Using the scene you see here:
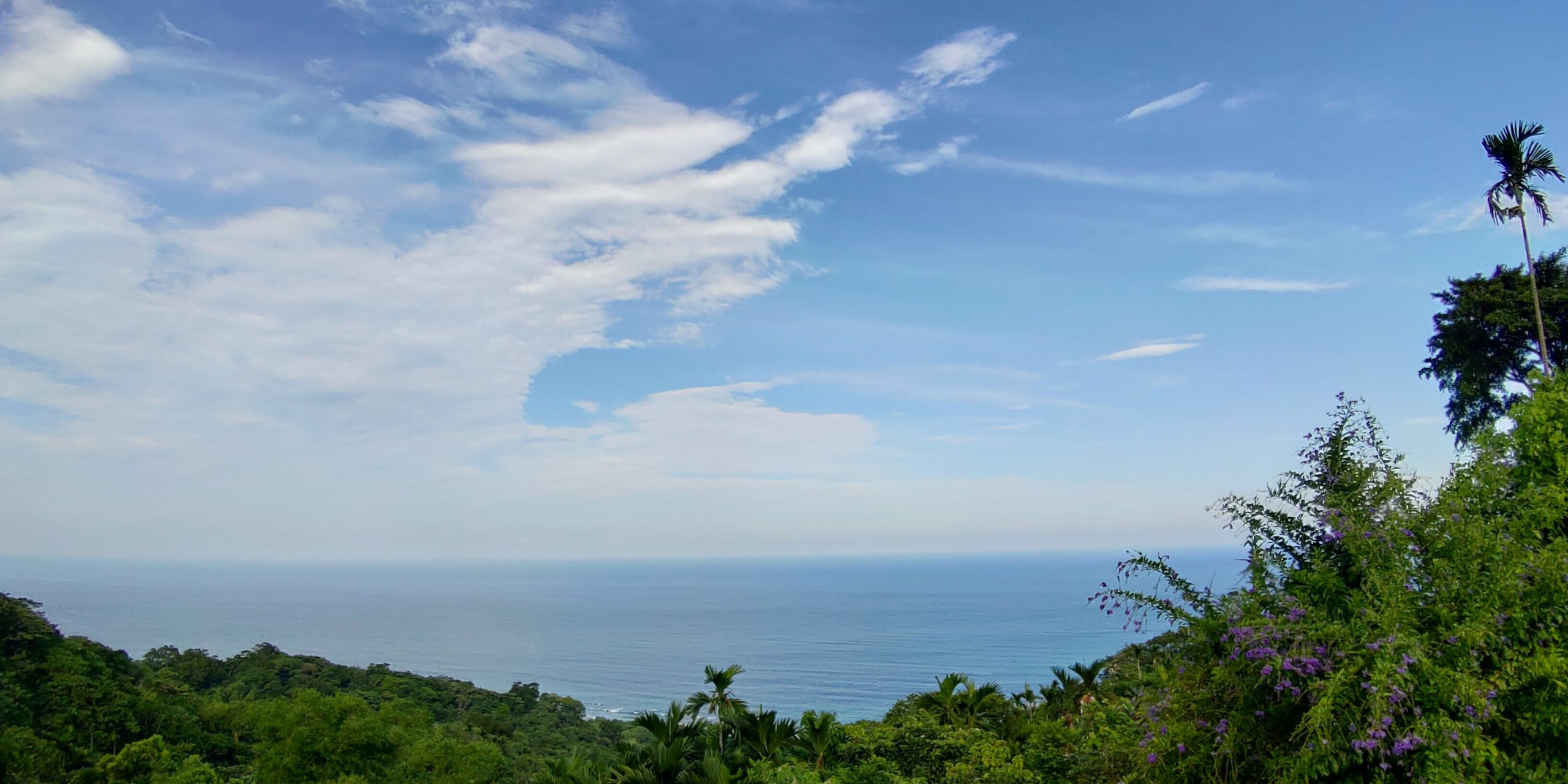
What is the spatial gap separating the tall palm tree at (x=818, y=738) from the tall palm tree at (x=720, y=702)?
48.8 inches

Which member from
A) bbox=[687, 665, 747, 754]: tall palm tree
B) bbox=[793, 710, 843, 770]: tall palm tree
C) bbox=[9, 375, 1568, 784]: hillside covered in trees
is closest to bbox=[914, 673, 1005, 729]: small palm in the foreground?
bbox=[793, 710, 843, 770]: tall palm tree

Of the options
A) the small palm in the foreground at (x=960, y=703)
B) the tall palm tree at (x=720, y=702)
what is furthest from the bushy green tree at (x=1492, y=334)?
the tall palm tree at (x=720, y=702)

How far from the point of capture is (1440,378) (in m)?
23.4

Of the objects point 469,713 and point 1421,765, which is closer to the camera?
point 1421,765

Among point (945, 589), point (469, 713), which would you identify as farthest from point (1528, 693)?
point (945, 589)

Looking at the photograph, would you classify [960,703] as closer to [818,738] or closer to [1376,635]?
[818,738]

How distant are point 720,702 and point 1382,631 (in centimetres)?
1379

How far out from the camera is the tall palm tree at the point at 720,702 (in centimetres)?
1614

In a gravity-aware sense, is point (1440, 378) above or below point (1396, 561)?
above

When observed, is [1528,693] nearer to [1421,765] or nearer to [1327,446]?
[1421,765]

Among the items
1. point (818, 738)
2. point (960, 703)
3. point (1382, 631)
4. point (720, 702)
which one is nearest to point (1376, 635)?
point (1382, 631)

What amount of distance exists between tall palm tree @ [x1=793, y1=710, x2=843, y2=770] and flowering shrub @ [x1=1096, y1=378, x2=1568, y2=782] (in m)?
11.3

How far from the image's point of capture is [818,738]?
16062 mm

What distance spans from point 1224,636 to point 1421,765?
3.46 ft
